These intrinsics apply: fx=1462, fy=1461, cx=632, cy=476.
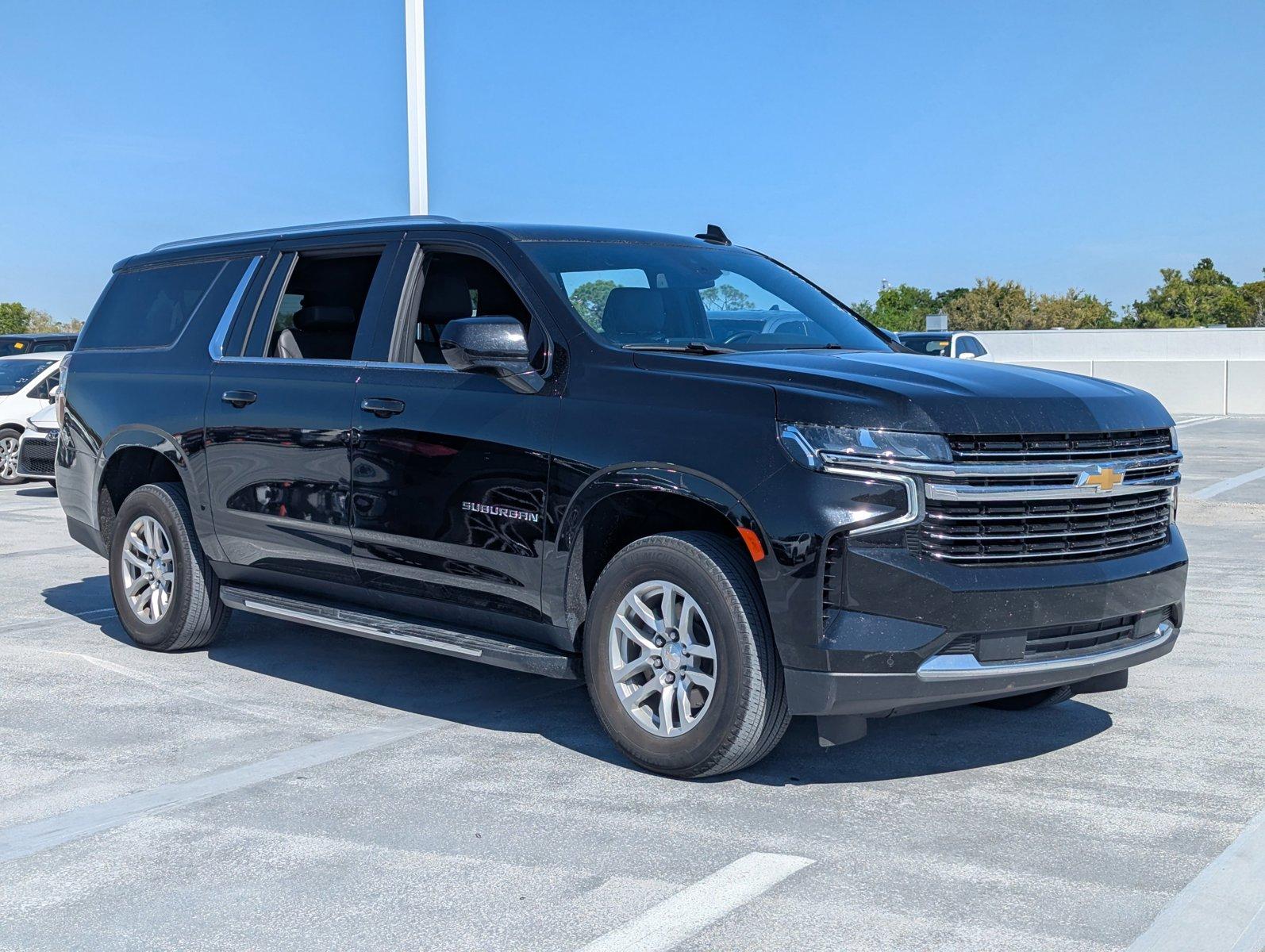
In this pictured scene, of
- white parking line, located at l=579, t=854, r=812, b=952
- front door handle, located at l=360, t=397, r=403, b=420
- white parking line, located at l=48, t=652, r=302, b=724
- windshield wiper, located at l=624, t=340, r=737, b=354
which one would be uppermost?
windshield wiper, located at l=624, t=340, r=737, b=354

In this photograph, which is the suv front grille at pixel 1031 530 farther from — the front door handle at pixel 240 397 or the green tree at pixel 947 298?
the green tree at pixel 947 298

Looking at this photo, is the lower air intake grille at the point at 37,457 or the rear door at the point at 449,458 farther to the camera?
the lower air intake grille at the point at 37,457

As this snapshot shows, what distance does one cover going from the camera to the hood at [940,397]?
15.2ft

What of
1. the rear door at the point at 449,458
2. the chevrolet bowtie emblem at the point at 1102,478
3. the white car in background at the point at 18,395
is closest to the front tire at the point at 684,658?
the rear door at the point at 449,458

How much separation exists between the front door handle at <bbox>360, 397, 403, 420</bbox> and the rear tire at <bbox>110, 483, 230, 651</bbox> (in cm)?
161

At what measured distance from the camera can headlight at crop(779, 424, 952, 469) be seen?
457 cm

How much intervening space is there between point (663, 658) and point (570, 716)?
1.13m

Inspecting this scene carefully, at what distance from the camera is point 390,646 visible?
7586mm

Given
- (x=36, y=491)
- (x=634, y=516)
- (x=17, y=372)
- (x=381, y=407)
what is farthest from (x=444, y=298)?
(x=17, y=372)

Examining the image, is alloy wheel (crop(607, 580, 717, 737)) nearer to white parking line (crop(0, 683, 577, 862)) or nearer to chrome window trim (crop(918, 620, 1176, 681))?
chrome window trim (crop(918, 620, 1176, 681))

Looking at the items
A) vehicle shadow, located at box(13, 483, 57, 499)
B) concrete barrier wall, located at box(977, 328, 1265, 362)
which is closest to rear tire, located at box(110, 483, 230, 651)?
vehicle shadow, located at box(13, 483, 57, 499)

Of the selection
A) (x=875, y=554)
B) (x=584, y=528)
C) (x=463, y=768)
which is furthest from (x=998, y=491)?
(x=463, y=768)

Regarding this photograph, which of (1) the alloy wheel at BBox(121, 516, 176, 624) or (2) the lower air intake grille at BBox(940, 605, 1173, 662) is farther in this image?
(1) the alloy wheel at BBox(121, 516, 176, 624)

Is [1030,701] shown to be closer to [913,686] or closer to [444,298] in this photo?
[913,686]
